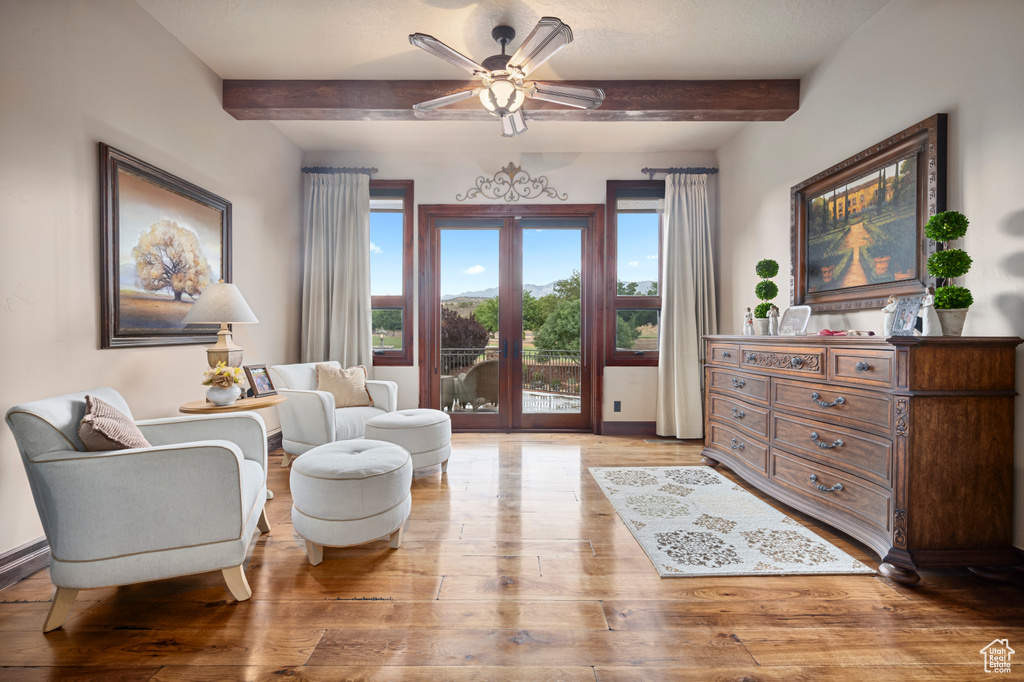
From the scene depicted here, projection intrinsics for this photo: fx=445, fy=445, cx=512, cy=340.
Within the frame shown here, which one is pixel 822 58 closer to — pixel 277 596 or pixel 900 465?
pixel 900 465

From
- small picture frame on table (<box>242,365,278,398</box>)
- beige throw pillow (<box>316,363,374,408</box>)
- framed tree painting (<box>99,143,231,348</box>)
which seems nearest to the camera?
framed tree painting (<box>99,143,231,348</box>)

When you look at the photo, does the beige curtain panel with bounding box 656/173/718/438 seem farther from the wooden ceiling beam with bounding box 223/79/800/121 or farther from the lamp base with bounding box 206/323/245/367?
the lamp base with bounding box 206/323/245/367

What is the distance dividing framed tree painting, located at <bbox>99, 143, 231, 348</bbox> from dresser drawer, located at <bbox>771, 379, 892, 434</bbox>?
392cm

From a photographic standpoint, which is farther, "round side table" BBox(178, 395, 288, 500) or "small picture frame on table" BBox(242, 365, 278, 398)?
"small picture frame on table" BBox(242, 365, 278, 398)

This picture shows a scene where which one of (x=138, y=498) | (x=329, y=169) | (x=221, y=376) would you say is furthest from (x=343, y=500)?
(x=329, y=169)

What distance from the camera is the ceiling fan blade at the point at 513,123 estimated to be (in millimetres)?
2998

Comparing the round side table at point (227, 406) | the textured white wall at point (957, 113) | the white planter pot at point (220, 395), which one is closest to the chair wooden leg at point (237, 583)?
the round side table at point (227, 406)

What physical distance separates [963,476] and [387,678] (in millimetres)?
2483

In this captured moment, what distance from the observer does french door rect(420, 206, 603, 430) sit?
4.93m

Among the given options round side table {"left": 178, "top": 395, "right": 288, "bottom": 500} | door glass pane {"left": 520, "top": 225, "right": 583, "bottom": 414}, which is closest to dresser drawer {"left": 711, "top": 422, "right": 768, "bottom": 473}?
door glass pane {"left": 520, "top": 225, "right": 583, "bottom": 414}

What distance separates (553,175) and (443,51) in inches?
101

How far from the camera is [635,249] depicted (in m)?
4.92

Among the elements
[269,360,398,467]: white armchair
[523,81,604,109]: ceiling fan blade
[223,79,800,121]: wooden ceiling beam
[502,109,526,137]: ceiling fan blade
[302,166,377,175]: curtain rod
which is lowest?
[269,360,398,467]: white armchair

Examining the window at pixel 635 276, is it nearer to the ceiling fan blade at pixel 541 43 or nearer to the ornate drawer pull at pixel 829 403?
the ornate drawer pull at pixel 829 403
